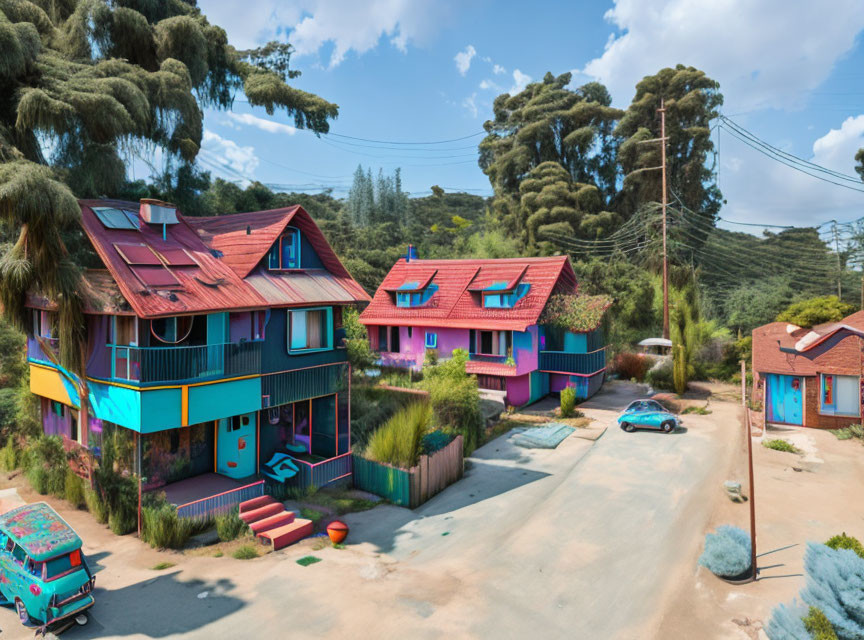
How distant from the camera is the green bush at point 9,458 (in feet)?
63.6

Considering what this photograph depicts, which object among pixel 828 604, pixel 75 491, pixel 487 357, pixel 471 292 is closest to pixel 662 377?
pixel 487 357

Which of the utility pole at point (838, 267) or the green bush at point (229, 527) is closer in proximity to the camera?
the green bush at point (229, 527)

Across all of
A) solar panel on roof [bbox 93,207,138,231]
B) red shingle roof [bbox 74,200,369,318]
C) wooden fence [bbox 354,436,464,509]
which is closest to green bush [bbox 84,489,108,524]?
red shingle roof [bbox 74,200,369,318]

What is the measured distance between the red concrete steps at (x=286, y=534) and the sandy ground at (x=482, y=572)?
315 mm

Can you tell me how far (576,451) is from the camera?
70.1ft

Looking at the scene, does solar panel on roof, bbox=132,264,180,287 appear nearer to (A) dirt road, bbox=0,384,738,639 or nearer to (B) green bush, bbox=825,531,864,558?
(A) dirt road, bbox=0,384,738,639

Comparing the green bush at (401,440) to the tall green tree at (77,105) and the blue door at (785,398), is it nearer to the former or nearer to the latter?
the tall green tree at (77,105)

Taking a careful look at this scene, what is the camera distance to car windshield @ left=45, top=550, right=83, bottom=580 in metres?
10.4

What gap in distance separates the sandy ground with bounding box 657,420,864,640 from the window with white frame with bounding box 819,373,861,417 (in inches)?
52.4

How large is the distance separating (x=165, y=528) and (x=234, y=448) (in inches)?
142

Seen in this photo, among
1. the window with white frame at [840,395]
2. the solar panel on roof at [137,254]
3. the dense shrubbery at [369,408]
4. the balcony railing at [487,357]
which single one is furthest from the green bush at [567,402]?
the solar panel on roof at [137,254]

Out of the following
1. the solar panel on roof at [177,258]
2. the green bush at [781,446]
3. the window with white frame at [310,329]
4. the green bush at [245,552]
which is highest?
the solar panel on roof at [177,258]

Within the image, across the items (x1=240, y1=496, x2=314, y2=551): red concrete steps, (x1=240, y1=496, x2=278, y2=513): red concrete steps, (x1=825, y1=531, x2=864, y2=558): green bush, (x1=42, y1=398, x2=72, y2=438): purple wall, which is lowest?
(x1=240, y1=496, x2=314, y2=551): red concrete steps

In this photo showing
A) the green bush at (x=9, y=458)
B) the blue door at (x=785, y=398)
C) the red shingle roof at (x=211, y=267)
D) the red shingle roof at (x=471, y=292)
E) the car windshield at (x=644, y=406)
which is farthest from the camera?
the red shingle roof at (x=471, y=292)
